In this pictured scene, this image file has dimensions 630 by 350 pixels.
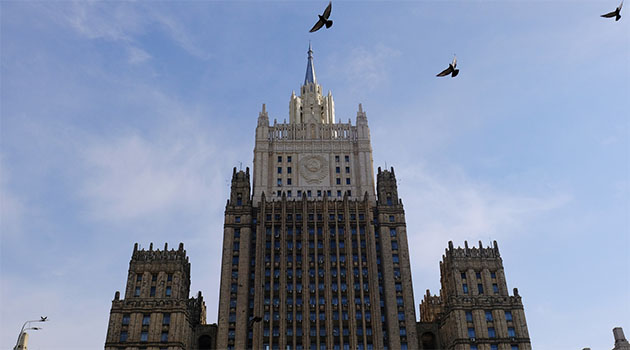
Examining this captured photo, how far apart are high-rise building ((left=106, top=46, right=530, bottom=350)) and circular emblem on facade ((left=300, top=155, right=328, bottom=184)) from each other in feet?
0.72

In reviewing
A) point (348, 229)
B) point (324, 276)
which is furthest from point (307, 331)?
point (348, 229)

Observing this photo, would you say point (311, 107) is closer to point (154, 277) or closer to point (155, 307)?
point (154, 277)

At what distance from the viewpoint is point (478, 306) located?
4284 inches

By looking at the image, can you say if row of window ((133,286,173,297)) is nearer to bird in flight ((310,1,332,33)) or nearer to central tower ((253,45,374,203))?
central tower ((253,45,374,203))

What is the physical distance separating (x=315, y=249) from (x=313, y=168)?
2114 centimetres

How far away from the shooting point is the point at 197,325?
116 m

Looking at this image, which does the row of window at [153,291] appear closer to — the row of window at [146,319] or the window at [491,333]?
the row of window at [146,319]

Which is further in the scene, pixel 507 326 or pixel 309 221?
pixel 309 221

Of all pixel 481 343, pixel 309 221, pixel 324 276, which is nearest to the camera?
pixel 481 343

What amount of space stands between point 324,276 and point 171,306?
→ 28561mm

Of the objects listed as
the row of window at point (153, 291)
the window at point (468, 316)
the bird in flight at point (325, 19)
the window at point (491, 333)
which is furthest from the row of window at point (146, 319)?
the bird in flight at point (325, 19)

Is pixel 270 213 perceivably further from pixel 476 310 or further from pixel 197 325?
pixel 476 310

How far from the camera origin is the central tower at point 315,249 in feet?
356

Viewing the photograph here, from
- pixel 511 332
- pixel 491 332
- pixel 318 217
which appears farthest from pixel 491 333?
pixel 318 217
